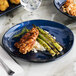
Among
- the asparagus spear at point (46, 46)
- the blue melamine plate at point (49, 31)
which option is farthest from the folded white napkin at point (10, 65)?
the asparagus spear at point (46, 46)

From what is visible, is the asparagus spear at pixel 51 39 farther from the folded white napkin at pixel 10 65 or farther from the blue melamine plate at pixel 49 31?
the folded white napkin at pixel 10 65

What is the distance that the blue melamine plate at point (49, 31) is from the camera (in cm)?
119

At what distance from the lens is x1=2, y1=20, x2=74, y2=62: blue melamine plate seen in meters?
1.19

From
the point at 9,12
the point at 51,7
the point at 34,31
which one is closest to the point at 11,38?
the point at 34,31

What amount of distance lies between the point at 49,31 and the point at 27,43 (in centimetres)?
27

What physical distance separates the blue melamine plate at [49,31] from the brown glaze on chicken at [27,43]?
29mm

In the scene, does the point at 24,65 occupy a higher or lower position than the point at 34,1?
lower

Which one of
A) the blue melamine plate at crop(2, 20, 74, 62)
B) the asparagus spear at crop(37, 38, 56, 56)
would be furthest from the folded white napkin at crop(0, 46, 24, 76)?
the asparagus spear at crop(37, 38, 56, 56)

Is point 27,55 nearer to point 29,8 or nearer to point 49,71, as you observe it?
point 49,71

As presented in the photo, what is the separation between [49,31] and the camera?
56.1 inches

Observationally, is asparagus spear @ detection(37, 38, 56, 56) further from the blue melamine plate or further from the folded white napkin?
the folded white napkin

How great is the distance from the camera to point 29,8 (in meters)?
1.55

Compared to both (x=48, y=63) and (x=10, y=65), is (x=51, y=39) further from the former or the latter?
(x=10, y=65)

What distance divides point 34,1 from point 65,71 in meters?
0.66
